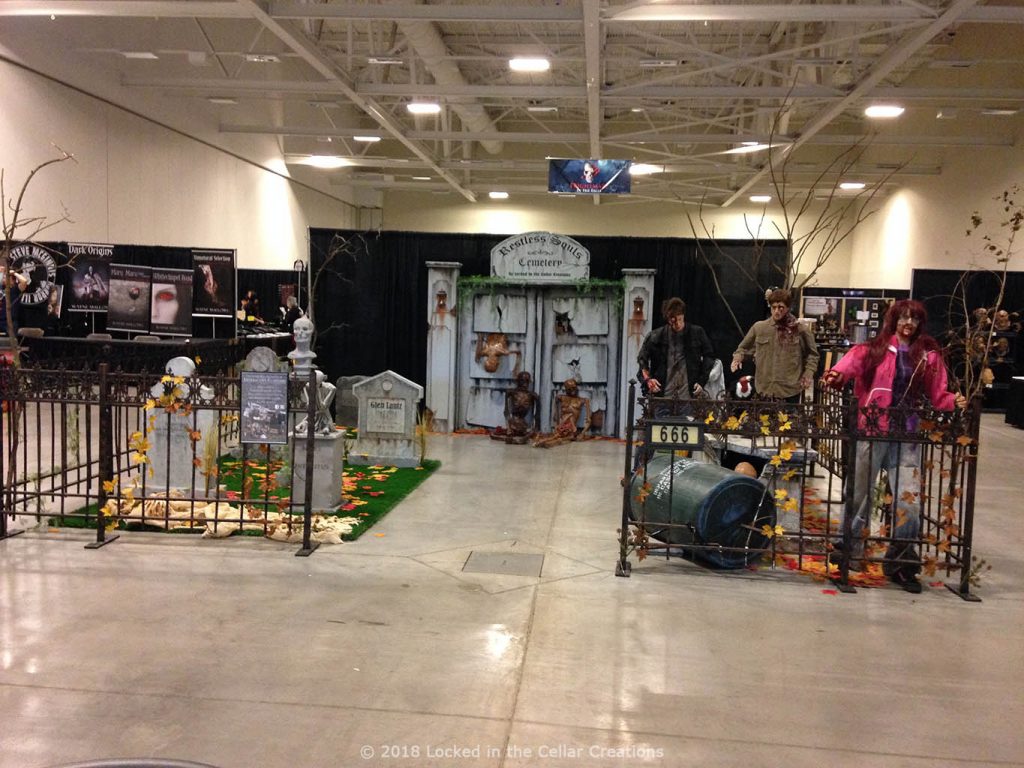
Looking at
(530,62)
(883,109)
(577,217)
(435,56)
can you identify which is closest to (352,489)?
(530,62)

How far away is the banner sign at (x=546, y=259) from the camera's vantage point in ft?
38.1

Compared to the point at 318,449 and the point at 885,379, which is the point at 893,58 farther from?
the point at 318,449

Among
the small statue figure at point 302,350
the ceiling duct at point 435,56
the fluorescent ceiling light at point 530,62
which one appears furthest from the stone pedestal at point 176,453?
the fluorescent ceiling light at point 530,62

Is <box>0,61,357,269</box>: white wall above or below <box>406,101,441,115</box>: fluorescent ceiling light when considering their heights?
below

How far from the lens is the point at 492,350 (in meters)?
11.8

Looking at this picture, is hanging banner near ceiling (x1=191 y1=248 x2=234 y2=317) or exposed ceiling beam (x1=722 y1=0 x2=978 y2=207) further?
hanging banner near ceiling (x1=191 y1=248 x2=234 y2=317)

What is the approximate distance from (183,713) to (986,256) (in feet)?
57.1

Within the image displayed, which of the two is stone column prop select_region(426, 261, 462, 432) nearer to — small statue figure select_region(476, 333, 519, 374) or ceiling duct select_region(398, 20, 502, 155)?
small statue figure select_region(476, 333, 519, 374)

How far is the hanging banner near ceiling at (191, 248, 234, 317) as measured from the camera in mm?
11613

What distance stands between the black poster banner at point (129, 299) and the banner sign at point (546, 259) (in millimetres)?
4688

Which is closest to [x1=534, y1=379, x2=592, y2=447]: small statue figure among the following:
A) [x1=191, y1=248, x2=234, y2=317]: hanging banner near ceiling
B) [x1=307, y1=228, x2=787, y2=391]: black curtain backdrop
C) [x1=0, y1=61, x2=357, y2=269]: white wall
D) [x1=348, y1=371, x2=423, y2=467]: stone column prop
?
[x1=307, y1=228, x2=787, y2=391]: black curtain backdrop

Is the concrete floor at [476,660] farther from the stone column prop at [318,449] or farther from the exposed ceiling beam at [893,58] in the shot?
the exposed ceiling beam at [893,58]

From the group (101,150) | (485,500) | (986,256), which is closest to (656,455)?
(485,500)

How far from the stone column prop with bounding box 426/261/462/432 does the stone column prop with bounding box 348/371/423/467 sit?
251 centimetres
